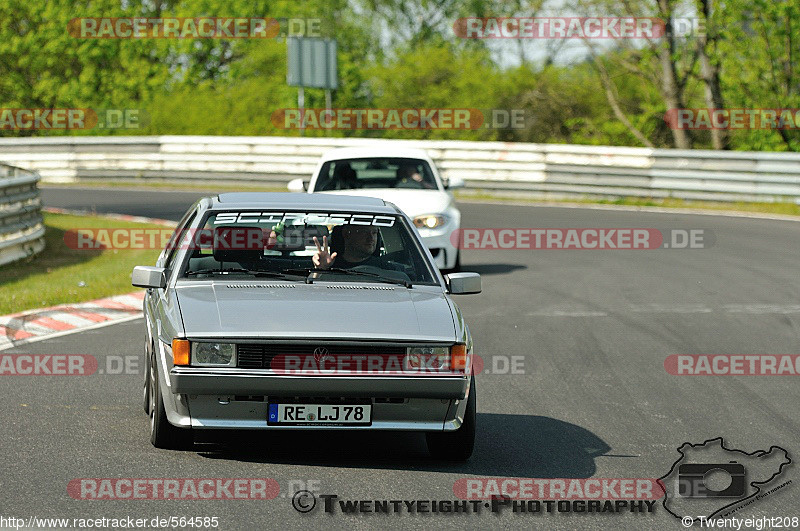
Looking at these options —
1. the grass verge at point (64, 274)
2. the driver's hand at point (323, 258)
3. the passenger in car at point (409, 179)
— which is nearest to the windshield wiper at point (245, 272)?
the driver's hand at point (323, 258)

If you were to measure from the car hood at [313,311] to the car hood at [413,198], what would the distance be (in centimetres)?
787

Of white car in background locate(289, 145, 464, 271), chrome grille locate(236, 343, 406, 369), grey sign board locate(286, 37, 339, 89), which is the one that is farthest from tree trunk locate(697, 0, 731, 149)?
chrome grille locate(236, 343, 406, 369)

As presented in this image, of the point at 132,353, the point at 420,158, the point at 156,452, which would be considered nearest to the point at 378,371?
the point at 156,452

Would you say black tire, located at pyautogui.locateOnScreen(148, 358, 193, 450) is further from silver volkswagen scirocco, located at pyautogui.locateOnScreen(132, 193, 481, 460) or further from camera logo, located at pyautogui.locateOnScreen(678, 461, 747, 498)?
camera logo, located at pyautogui.locateOnScreen(678, 461, 747, 498)

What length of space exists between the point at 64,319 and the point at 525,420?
603 centimetres

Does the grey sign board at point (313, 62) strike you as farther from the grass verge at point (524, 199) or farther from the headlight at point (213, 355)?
the headlight at point (213, 355)

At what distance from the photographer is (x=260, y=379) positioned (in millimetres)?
6371

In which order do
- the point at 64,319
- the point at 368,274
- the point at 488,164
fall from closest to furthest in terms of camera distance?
the point at 368,274
the point at 64,319
the point at 488,164

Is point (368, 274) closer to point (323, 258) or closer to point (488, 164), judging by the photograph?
point (323, 258)

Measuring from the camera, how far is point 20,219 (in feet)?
57.6

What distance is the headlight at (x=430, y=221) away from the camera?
49.8 feet

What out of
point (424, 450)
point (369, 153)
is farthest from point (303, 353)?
point (369, 153)

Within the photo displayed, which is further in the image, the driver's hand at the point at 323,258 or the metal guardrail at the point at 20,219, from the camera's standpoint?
the metal guardrail at the point at 20,219

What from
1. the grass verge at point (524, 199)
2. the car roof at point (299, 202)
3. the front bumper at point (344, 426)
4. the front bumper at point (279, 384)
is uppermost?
the car roof at point (299, 202)
